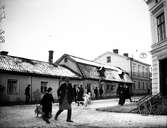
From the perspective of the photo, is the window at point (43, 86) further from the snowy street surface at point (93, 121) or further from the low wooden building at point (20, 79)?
the snowy street surface at point (93, 121)

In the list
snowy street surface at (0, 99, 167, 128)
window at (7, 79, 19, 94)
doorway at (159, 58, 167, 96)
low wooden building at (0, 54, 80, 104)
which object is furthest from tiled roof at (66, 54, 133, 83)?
snowy street surface at (0, 99, 167, 128)

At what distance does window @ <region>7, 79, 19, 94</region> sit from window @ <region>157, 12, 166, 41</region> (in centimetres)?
1535

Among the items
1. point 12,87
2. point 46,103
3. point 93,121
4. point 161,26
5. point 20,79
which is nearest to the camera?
point 93,121

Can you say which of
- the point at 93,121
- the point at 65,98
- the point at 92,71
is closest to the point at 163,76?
the point at 93,121

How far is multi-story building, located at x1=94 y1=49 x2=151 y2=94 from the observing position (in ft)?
146

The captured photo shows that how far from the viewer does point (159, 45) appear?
13773 mm

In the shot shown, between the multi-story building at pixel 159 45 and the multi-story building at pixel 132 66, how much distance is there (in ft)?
97.7

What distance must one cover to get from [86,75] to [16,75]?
12.8m

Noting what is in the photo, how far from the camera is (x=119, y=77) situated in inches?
1572

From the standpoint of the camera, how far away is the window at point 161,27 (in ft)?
45.3

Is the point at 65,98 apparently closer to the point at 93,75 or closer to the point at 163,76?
the point at 163,76

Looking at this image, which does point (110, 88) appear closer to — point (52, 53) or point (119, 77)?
point (119, 77)

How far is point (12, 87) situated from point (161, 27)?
15.9 m

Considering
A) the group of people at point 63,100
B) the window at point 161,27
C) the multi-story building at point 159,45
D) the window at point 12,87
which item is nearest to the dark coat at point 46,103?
the group of people at point 63,100
